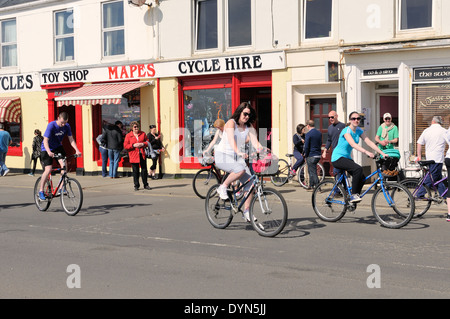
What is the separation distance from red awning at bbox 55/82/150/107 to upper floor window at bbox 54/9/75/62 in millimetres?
1849

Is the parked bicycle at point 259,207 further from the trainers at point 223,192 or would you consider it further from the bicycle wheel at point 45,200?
the bicycle wheel at point 45,200

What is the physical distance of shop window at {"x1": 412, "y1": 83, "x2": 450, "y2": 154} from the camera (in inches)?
577

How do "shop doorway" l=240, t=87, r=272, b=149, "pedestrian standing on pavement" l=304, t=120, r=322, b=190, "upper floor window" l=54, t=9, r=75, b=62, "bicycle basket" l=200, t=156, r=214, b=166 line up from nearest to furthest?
"bicycle basket" l=200, t=156, r=214, b=166 → "pedestrian standing on pavement" l=304, t=120, r=322, b=190 → "shop doorway" l=240, t=87, r=272, b=149 → "upper floor window" l=54, t=9, r=75, b=62

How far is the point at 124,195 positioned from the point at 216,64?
5.34 m

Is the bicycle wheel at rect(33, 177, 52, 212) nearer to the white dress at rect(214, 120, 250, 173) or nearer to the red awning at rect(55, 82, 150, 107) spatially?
the white dress at rect(214, 120, 250, 173)

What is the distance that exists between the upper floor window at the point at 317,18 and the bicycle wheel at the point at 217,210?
833 centimetres

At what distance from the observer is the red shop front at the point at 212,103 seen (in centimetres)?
1819

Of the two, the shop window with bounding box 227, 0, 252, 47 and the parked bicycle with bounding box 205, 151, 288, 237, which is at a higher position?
the shop window with bounding box 227, 0, 252, 47

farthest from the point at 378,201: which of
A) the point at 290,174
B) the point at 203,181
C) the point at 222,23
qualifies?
the point at 222,23

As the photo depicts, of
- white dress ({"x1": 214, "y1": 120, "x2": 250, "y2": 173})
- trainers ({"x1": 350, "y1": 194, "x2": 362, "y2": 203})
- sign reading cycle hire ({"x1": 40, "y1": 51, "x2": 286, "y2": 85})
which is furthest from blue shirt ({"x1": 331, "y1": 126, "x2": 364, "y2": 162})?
sign reading cycle hire ({"x1": 40, "y1": 51, "x2": 286, "y2": 85})

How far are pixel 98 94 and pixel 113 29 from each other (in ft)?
8.22

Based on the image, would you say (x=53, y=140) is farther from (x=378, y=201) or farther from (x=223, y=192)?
(x=378, y=201)

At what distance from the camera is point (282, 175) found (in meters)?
16.9

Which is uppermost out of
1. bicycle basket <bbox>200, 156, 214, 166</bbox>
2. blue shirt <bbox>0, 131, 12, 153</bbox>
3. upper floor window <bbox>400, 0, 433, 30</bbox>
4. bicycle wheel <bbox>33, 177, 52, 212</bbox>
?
upper floor window <bbox>400, 0, 433, 30</bbox>
